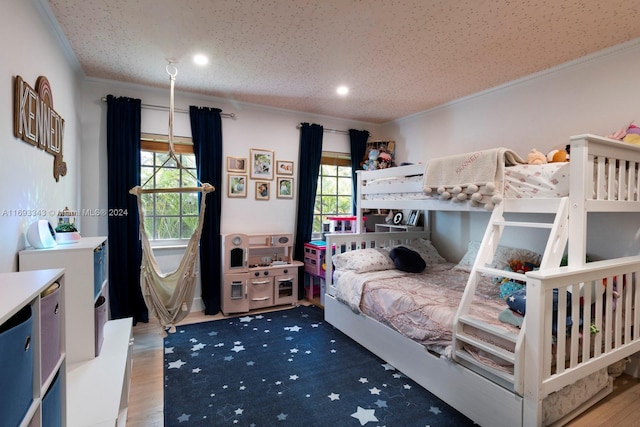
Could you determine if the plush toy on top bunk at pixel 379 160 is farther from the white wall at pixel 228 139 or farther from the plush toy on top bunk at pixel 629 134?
the plush toy on top bunk at pixel 629 134

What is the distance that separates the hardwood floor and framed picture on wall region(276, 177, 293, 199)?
6.91 feet

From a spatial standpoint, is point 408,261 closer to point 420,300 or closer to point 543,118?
point 420,300

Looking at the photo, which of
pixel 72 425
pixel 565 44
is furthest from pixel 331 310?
pixel 565 44

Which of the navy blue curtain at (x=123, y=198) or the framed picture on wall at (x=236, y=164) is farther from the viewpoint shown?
the framed picture on wall at (x=236, y=164)

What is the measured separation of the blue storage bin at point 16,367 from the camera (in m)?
0.69

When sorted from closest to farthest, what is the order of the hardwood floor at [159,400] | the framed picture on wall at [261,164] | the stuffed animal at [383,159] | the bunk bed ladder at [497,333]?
the bunk bed ladder at [497,333] → the hardwood floor at [159,400] → the framed picture on wall at [261,164] → the stuffed animal at [383,159]

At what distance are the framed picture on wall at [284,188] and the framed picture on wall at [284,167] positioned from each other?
0.08m

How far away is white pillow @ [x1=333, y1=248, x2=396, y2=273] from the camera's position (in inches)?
126

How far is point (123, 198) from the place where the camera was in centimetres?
318

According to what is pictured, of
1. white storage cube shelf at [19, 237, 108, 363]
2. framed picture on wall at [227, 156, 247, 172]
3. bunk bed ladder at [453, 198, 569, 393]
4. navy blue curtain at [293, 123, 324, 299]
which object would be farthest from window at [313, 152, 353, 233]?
white storage cube shelf at [19, 237, 108, 363]

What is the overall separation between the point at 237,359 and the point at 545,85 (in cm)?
349

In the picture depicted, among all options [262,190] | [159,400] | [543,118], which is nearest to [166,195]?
[262,190]

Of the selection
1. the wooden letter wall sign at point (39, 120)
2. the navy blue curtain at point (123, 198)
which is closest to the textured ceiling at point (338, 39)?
the navy blue curtain at point (123, 198)

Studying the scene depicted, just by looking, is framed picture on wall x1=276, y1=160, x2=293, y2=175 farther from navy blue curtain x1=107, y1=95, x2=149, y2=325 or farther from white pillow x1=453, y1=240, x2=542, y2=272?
white pillow x1=453, y1=240, x2=542, y2=272
